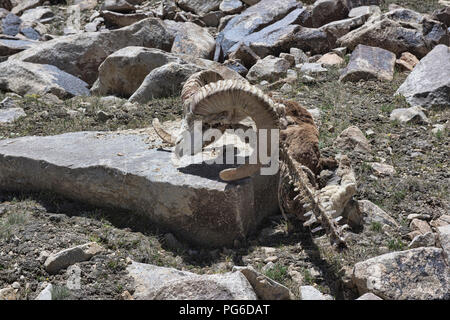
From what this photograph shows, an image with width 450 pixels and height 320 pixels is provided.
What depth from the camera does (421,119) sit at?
8906 mm

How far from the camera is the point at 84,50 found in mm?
13086

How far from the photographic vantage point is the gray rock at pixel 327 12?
1480 cm

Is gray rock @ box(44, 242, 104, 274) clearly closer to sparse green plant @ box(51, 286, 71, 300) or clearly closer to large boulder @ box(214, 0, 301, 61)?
sparse green plant @ box(51, 286, 71, 300)

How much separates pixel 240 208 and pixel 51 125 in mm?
5130

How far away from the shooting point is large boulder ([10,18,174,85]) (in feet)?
42.4

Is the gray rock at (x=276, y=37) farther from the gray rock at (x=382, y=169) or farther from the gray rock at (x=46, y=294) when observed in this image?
the gray rock at (x=46, y=294)

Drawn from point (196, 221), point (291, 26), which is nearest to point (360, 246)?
point (196, 221)

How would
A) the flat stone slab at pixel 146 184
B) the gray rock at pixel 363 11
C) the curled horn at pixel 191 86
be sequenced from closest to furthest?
the flat stone slab at pixel 146 184 < the curled horn at pixel 191 86 < the gray rock at pixel 363 11

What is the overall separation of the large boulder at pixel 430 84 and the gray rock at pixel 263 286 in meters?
6.07

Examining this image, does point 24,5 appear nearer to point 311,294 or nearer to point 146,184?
point 146,184

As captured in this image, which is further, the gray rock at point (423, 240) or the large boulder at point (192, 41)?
the large boulder at point (192, 41)

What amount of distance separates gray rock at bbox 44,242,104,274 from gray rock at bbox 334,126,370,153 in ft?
13.9

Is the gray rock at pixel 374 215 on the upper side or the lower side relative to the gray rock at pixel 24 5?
upper

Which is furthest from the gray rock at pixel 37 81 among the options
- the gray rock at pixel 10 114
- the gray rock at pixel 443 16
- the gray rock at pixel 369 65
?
the gray rock at pixel 443 16
